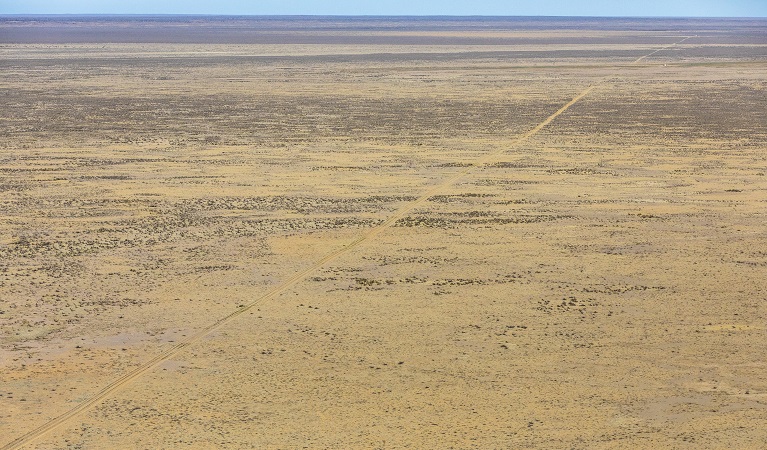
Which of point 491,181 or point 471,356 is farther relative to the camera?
point 491,181

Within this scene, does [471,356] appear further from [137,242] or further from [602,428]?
[137,242]

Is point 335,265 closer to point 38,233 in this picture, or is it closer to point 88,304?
point 88,304

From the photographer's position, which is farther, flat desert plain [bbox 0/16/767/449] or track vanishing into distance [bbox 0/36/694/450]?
flat desert plain [bbox 0/16/767/449]

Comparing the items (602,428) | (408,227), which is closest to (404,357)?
(602,428)

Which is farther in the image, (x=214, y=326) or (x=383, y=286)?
(x=383, y=286)

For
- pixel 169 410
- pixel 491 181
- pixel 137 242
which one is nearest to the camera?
pixel 169 410

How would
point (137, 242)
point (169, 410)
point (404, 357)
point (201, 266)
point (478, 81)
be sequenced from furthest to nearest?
point (478, 81) < point (137, 242) < point (201, 266) < point (404, 357) < point (169, 410)

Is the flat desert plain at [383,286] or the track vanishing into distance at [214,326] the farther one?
the flat desert plain at [383,286]
